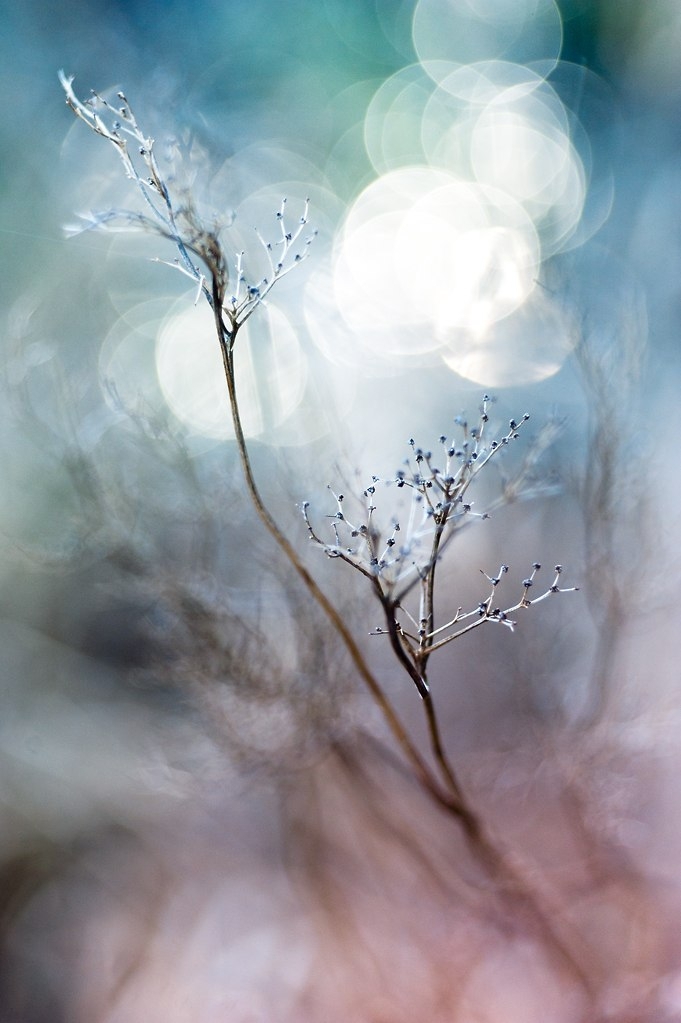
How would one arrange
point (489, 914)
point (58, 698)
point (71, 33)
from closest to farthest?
point (489, 914) → point (58, 698) → point (71, 33)

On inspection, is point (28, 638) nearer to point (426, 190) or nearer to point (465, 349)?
point (465, 349)

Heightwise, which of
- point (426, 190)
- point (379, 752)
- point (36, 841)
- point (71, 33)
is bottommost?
point (36, 841)

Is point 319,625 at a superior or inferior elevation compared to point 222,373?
inferior

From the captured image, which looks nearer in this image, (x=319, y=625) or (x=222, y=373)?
(x=319, y=625)

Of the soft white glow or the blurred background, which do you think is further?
the soft white glow

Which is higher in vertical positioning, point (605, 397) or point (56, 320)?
point (56, 320)

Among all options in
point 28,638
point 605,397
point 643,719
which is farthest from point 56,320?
point 643,719

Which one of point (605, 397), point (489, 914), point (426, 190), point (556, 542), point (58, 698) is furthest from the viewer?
point (426, 190)

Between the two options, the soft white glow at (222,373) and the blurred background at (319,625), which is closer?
the blurred background at (319,625)
